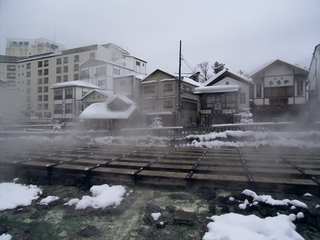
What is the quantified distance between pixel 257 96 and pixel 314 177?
39.5 feet

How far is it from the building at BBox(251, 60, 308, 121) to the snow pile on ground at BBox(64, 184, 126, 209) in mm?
13108

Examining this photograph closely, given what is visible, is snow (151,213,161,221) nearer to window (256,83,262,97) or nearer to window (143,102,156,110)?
window (256,83,262,97)

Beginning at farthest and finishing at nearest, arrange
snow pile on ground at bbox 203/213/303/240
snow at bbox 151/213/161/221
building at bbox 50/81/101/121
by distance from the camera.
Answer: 1. building at bbox 50/81/101/121
2. snow at bbox 151/213/161/221
3. snow pile on ground at bbox 203/213/303/240

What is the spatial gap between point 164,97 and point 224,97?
18.5 ft

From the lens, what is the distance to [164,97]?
1822 cm

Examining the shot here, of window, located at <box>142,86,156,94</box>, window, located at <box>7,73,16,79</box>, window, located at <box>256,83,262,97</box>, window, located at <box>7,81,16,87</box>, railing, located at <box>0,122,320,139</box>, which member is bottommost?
railing, located at <box>0,122,320,139</box>

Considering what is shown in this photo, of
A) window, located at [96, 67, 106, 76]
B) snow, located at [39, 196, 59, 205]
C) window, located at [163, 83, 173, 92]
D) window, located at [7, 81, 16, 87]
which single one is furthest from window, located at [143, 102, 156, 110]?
snow, located at [39, 196, 59, 205]

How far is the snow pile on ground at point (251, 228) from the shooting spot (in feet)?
6.61

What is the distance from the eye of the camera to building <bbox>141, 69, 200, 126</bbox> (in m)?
17.8

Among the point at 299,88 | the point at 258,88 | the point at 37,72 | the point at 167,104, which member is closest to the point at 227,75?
the point at 258,88

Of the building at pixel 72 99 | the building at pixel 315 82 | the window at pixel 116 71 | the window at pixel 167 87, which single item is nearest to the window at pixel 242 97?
the building at pixel 315 82

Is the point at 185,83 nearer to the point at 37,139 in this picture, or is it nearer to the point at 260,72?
the point at 260,72

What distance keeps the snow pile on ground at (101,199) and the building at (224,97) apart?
13.4 meters

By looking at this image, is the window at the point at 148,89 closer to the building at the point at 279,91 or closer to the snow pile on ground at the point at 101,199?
the building at the point at 279,91
